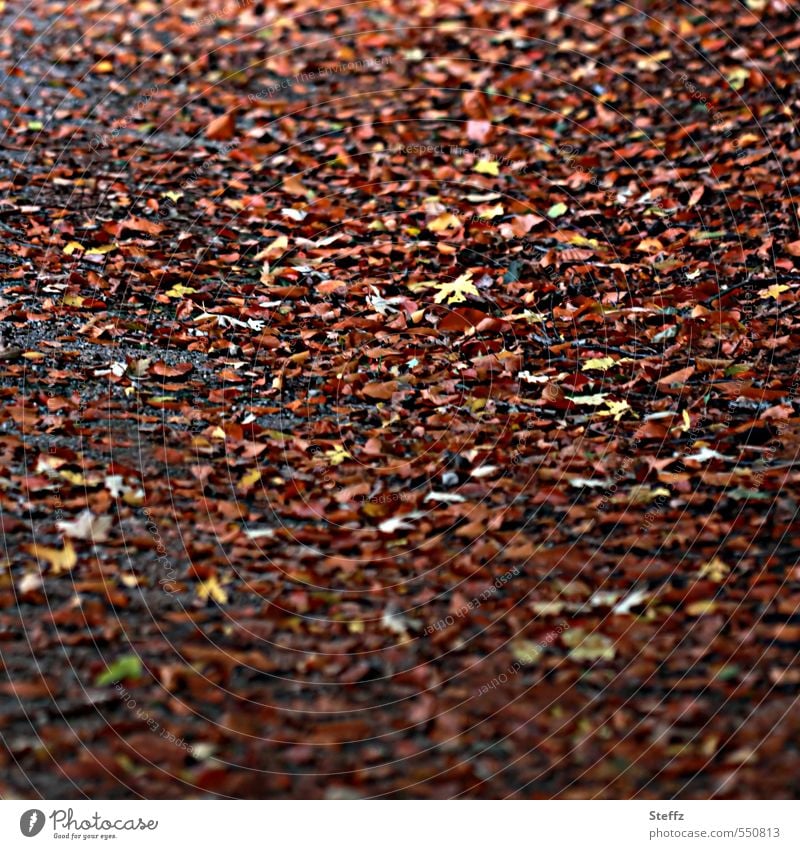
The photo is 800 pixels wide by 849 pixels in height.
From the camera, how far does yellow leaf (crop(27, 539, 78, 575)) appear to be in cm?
340

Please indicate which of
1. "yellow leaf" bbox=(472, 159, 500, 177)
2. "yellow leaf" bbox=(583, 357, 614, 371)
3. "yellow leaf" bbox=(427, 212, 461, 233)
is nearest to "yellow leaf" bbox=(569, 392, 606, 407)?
"yellow leaf" bbox=(583, 357, 614, 371)

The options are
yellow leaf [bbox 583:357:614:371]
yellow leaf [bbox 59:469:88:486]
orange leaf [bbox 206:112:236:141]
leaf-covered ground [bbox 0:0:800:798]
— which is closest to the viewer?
leaf-covered ground [bbox 0:0:800:798]

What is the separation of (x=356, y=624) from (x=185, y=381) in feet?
5.56

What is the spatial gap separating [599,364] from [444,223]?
5.19 ft

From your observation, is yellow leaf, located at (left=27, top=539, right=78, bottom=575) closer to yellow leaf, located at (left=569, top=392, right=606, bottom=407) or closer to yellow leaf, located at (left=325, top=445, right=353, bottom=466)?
yellow leaf, located at (left=325, top=445, right=353, bottom=466)

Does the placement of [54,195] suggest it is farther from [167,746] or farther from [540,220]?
[167,746]

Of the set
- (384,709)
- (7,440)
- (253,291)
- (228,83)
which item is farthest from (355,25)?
(384,709)

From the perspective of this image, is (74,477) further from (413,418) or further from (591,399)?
(591,399)

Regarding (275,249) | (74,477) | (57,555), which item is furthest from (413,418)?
(275,249)

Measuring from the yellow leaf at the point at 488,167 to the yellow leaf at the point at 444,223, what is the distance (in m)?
0.58

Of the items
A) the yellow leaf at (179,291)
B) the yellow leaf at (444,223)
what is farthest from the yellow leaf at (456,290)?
the yellow leaf at (179,291)

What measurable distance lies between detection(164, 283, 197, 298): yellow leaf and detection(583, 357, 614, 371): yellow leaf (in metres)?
2.02

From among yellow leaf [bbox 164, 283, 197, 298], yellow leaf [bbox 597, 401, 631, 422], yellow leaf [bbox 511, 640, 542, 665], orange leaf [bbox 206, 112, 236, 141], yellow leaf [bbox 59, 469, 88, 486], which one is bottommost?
yellow leaf [bbox 511, 640, 542, 665]

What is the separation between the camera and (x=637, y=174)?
6047 millimetres
